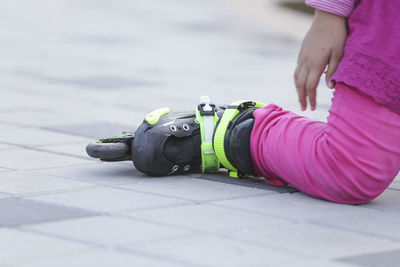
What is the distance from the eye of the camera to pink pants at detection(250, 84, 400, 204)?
286 centimetres

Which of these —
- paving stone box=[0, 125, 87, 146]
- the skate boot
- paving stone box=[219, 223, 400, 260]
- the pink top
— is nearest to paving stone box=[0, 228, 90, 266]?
paving stone box=[219, 223, 400, 260]

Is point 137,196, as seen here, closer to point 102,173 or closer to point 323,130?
point 102,173

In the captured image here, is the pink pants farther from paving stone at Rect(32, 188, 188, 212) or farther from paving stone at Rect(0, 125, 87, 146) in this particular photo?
paving stone at Rect(0, 125, 87, 146)

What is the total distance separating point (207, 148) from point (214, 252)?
961 millimetres

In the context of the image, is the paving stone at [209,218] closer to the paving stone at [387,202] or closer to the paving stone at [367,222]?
the paving stone at [367,222]

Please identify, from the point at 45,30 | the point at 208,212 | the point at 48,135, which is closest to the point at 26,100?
the point at 48,135

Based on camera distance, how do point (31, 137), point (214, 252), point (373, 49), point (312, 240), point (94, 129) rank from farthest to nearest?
point (94, 129), point (31, 137), point (373, 49), point (312, 240), point (214, 252)

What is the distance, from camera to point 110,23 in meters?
10.4

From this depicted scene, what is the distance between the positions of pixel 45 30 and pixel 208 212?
6.98m

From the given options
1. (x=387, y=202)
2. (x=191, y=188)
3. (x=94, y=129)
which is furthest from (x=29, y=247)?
(x=94, y=129)

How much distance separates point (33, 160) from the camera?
353 cm

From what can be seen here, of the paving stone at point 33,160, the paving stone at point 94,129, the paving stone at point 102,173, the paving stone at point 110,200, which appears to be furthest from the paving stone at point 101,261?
the paving stone at point 94,129

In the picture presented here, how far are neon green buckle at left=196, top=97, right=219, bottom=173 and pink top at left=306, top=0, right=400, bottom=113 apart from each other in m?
0.62

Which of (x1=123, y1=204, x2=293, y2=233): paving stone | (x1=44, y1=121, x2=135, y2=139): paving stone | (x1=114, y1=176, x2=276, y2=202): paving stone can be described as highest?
(x1=123, y1=204, x2=293, y2=233): paving stone
